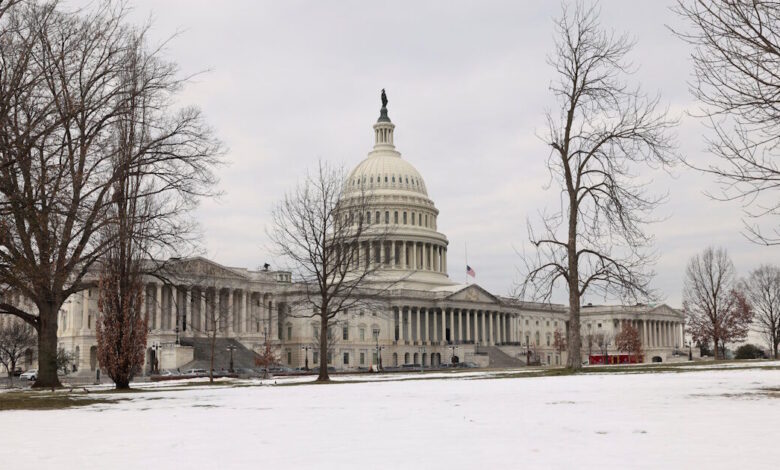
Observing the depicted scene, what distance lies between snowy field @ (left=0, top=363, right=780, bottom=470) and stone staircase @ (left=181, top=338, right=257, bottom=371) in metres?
78.9

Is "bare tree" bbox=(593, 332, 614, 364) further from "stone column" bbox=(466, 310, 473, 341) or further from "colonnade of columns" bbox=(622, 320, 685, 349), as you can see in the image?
"stone column" bbox=(466, 310, 473, 341)

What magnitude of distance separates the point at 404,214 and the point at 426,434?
14541 cm

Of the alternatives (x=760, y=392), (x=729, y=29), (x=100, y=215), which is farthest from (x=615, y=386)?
(x=100, y=215)

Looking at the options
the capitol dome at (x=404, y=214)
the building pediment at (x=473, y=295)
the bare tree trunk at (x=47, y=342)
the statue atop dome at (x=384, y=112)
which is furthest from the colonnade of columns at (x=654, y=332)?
the bare tree trunk at (x=47, y=342)

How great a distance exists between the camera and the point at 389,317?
139 metres

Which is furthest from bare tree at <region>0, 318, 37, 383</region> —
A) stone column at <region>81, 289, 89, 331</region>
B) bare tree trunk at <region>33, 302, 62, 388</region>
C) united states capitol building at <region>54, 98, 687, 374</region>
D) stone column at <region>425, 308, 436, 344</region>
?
stone column at <region>425, 308, 436, 344</region>

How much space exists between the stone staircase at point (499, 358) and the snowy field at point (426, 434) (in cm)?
11764

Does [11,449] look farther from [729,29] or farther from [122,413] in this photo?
[729,29]

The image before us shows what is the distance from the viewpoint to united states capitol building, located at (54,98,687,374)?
10888 cm

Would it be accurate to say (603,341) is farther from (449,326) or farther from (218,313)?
(218,313)

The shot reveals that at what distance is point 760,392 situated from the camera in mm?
20234

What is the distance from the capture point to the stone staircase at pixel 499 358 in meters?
137

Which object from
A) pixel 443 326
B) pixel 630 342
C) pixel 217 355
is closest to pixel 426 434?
pixel 217 355

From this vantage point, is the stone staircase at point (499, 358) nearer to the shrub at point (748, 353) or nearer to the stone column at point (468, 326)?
the stone column at point (468, 326)
